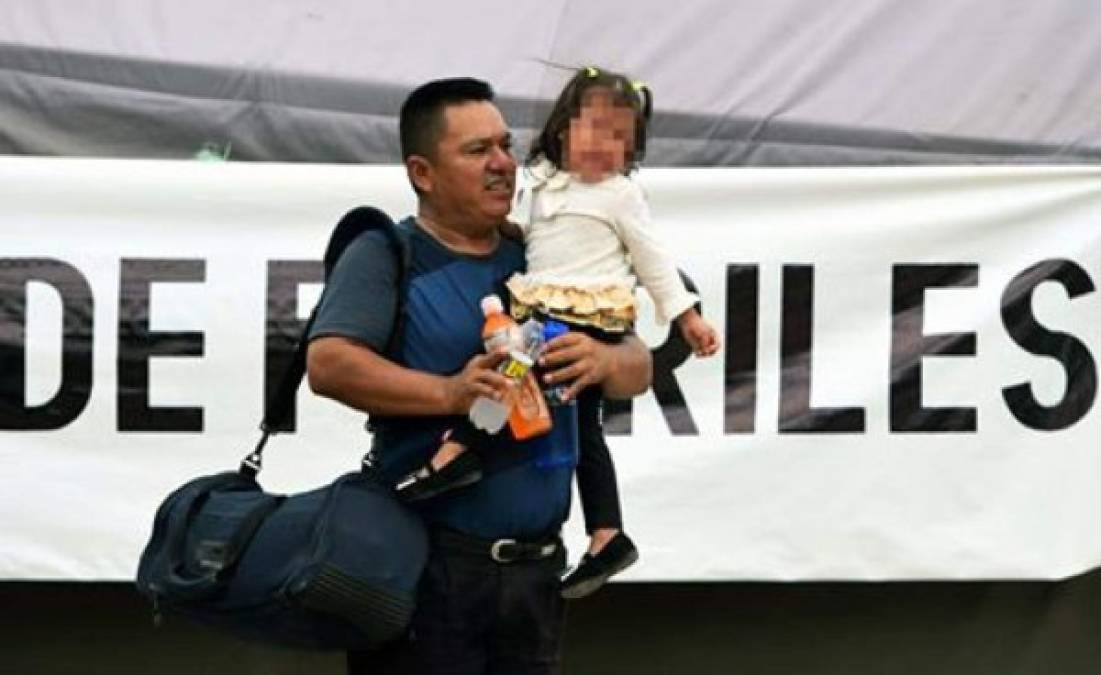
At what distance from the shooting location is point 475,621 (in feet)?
10.0

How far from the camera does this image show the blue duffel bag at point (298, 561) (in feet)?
9.45

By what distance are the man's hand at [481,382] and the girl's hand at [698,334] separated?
20.4 inches

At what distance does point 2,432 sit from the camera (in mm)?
4766

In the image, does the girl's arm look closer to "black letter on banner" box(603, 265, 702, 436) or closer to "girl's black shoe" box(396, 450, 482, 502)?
"girl's black shoe" box(396, 450, 482, 502)

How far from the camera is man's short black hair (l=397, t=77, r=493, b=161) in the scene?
3.12 metres

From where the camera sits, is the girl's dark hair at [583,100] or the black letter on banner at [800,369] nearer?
the girl's dark hair at [583,100]

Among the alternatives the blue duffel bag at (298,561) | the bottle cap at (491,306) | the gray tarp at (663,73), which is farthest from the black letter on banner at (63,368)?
the bottle cap at (491,306)

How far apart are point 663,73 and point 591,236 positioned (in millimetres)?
1949

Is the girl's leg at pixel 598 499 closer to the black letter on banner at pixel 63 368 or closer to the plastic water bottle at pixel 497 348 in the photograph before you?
the plastic water bottle at pixel 497 348

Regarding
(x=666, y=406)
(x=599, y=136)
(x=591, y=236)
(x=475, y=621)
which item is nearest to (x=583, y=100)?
(x=599, y=136)

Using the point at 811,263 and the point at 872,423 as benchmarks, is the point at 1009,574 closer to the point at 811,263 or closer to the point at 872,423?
the point at 872,423

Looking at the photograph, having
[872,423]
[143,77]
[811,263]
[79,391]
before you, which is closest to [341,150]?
[143,77]

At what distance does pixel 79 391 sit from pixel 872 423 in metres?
2.09

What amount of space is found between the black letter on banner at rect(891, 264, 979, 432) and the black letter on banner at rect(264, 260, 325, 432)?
1549 millimetres
